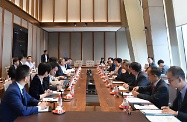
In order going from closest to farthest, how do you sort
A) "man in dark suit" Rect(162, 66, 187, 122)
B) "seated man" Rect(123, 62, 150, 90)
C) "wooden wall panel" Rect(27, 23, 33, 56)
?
1. "man in dark suit" Rect(162, 66, 187, 122)
2. "seated man" Rect(123, 62, 150, 90)
3. "wooden wall panel" Rect(27, 23, 33, 56)

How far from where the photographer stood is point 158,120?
1.67 m

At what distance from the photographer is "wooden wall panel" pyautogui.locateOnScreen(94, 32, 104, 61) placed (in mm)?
13086

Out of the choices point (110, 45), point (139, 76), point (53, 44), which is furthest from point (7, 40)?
point (110, 45)

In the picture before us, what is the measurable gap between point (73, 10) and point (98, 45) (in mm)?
3114

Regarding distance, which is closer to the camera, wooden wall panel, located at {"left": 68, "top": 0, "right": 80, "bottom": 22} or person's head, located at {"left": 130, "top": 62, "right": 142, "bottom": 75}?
person's head, located at {"left": 130, "top": 62, "right": 142, "bottom": 75}

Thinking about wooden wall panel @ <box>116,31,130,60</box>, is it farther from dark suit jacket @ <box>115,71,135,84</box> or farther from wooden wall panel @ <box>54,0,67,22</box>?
dark suit jacket @ <box>115,71,135,84</box>

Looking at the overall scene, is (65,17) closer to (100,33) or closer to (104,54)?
(100,33)

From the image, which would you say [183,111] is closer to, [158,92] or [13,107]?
[158,92]

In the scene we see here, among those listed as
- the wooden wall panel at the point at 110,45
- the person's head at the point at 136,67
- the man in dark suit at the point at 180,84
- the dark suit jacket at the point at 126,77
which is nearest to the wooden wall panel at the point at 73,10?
the wooden wall panel at the point at 110,45

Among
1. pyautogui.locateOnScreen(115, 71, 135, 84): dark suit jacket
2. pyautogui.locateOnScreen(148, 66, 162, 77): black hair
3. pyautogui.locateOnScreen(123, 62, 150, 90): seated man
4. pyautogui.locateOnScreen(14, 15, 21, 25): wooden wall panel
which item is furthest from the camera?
pyautogui.locateOnScreen(14, 15, 21, 25): wooden wall panel

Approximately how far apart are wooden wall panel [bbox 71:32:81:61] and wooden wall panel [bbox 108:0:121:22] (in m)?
2.86

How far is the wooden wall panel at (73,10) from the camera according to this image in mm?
11461

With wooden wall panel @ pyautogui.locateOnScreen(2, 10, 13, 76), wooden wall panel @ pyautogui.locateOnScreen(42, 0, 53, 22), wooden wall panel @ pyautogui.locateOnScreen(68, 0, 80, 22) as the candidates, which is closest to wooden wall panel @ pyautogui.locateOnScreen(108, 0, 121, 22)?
wooden wall panel @ pyautogui.locateOnScreen(68, 0, 80, 22)

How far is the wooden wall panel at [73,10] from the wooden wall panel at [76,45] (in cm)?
180
